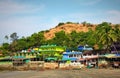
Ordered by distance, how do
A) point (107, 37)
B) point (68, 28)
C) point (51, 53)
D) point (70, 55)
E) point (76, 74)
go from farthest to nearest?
point (68, 28) → point (51, 53) → point (70, 55) → point (107, 37) → point (76, 74)

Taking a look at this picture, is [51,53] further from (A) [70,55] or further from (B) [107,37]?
(B) [107,37]

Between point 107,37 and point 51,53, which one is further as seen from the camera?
point 51,53

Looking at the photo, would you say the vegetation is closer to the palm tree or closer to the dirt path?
the palm tree

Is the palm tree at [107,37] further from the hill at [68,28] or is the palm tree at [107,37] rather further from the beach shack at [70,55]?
the hill at [68,28]

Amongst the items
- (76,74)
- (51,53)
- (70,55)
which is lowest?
(76,74)

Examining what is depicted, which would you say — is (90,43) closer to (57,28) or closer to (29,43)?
(29,43)

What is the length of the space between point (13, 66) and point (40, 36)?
21339mm

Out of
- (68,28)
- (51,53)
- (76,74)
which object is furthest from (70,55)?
(68,28)

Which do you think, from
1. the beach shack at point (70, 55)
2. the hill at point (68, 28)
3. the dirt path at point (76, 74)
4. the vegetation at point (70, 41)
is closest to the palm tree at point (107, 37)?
the vegetation at point (70, 41)

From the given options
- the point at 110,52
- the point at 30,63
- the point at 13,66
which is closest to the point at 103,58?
the point at 110,52

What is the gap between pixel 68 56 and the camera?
230 ft

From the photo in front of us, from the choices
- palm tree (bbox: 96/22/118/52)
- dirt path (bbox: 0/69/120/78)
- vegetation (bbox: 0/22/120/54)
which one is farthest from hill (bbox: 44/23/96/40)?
dirt path (bbox: 0/69/120/78)

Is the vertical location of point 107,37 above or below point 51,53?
above

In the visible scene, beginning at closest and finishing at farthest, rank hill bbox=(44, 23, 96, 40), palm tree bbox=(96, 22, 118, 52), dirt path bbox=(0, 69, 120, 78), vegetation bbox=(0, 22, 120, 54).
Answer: dirt path bbox=(0, 69, 120, 78), palm tree bbox=(96, 22, 118, 52), vegetation bbox=(0, 22, 120, 54), hill bbox=(44, 23, 96, 40)
